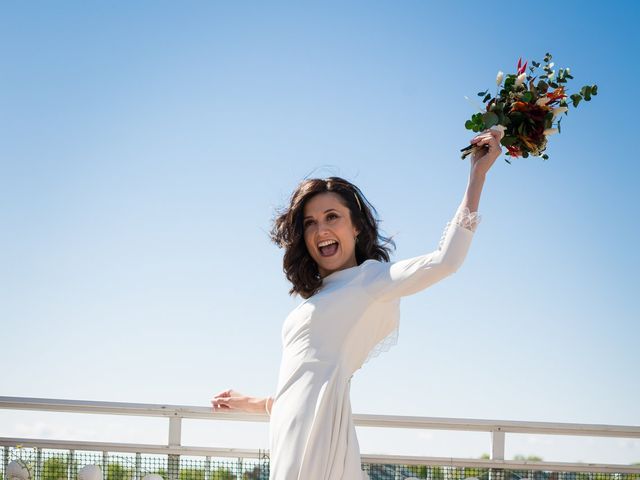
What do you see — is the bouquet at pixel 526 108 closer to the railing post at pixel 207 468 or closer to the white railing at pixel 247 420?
the white railing at pixel 247 420

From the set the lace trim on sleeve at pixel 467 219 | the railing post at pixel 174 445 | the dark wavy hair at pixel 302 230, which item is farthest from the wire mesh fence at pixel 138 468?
the lace trim on sleeve at pixel 467 219

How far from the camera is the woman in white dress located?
241 cm

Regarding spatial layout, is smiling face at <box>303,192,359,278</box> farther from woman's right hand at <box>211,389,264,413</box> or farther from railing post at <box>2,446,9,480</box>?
railing post at <box>2,446,9,480</box>

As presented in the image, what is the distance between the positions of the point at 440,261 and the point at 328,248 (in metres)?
0.59

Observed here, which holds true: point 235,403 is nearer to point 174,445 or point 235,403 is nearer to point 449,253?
point 174,445

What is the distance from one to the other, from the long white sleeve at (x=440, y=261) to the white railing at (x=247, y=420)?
3.74 feet

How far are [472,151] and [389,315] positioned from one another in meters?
0.58

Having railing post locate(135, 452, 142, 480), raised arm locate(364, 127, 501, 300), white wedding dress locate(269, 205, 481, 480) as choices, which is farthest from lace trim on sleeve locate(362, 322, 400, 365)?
railing post locate(135, 452, 142, 480)

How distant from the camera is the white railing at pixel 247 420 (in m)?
3.41

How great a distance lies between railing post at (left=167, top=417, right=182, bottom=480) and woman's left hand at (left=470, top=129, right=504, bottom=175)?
1.73 meters

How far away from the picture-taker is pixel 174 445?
11.3 feet

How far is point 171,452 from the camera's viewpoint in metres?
3.44

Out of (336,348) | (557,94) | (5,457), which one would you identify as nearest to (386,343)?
(336,348)

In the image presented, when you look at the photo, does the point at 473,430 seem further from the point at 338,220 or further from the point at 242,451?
the point at 338,220
